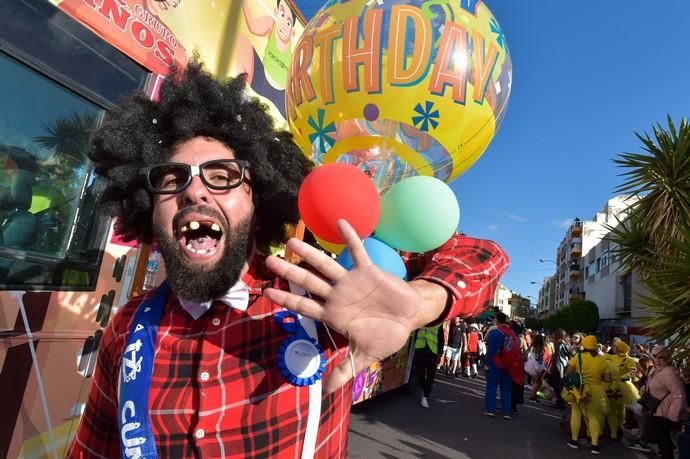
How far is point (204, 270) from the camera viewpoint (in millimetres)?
1369

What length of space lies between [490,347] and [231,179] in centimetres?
747

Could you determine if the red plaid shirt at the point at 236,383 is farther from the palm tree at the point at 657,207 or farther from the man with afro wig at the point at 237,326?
the palm tree at the point at 657,207

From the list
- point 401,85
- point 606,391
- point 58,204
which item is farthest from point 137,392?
point 606,391

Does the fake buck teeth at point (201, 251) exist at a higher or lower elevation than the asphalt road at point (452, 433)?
higher

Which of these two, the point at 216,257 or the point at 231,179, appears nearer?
the point at 216,257

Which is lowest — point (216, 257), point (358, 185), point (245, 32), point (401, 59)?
point (216, 257)

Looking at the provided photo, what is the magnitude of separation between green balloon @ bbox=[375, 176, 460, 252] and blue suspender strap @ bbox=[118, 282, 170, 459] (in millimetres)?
771

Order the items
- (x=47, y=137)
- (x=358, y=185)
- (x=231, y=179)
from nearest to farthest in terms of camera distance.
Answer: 1. (x=358, y=185)
2. (x=231, y=179)
3. (x=47, y=137)

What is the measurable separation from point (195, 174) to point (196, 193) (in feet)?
0.29

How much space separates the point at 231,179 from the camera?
5.05ft

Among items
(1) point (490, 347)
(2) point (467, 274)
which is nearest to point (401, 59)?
(2) point (467, 274)

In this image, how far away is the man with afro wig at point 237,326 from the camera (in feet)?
3.31

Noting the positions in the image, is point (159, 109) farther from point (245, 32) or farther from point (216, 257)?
point (245, 32)

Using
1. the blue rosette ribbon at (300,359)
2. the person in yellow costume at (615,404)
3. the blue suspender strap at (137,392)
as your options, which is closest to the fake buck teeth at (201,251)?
the blue suspender strap at (137,392)
